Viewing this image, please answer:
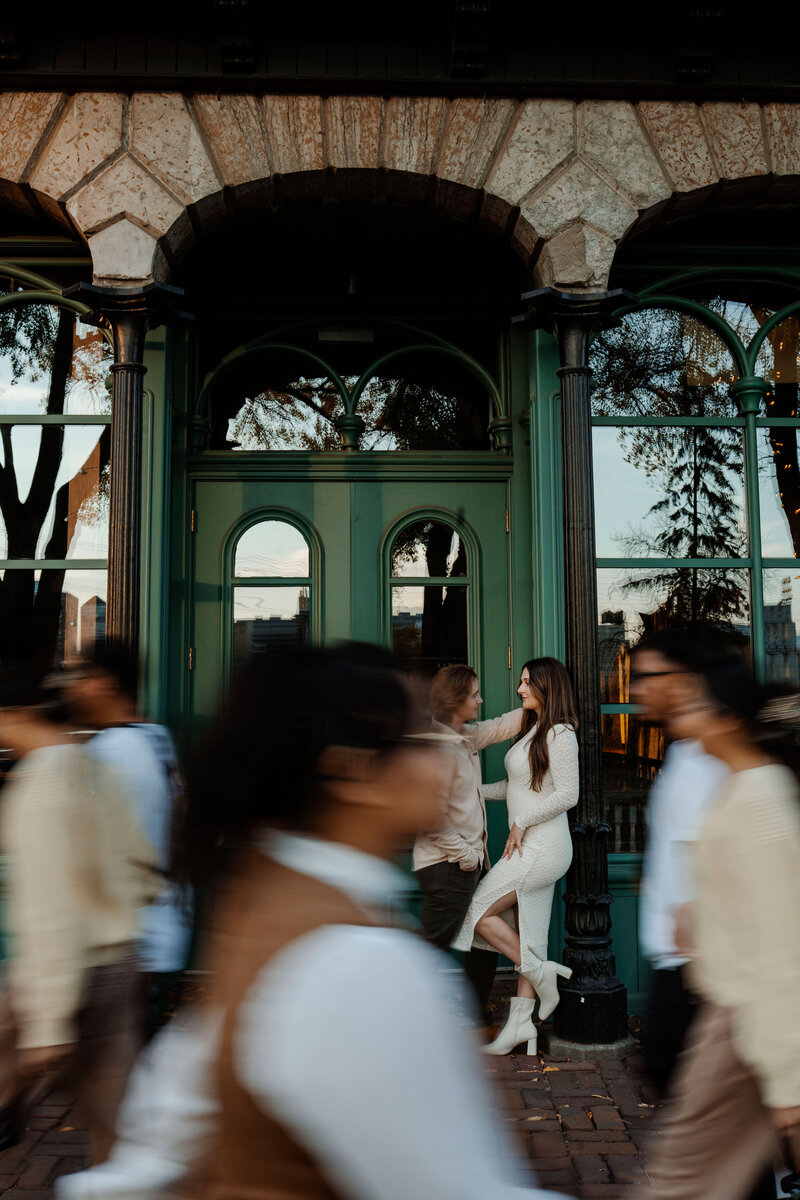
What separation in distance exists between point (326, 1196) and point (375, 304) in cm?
547

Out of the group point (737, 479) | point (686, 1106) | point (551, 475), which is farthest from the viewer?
point (737, 479)

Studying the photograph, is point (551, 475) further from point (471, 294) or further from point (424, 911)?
point (424, 911)

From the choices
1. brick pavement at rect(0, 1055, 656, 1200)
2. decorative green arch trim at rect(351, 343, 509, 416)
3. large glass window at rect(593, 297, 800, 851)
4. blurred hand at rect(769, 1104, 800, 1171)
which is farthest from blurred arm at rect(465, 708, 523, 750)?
blurred hand at rect(769, 1104, 800, 1171)

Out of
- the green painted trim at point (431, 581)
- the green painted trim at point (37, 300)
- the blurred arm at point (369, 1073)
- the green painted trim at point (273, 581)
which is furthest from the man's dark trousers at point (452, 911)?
the blurred arm at point (369, 1073)

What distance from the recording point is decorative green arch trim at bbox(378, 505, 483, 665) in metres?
5.77

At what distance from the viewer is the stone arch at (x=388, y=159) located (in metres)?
4.92

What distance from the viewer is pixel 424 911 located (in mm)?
4734

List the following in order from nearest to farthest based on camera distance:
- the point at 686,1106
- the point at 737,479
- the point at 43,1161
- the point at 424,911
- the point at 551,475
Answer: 1. the point at 686,1106
2. the point at 43,1161
3. the point at 424,911
4. the point at 551,475
5. the point at 737,479

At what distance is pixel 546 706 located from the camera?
4.72 meters

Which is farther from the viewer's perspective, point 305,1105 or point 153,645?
point 153,645

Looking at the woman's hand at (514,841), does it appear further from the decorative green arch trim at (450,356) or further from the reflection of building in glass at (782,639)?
the decorative green arch trim at (450,356)

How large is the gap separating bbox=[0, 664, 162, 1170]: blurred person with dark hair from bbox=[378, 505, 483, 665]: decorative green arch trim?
10.0 feet

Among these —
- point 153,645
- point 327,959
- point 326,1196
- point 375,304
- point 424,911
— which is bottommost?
point 424,911

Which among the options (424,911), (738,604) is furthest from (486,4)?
(424,911)
